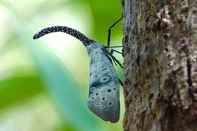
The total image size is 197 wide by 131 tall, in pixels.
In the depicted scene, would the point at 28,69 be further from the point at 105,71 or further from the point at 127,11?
the point at 127,11

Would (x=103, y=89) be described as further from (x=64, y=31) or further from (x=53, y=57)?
(x=64, y=31)

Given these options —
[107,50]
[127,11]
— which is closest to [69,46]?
[107,50]

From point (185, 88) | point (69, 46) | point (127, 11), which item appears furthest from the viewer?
point (69, 46)

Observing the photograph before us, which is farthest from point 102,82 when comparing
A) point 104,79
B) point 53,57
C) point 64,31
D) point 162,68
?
point 162,68

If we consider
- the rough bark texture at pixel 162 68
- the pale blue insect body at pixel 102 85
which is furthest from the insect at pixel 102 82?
the rough bark texture at pixel 162 68

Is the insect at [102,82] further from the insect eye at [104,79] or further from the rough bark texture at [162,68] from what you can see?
the rough bark texture at [162,68]

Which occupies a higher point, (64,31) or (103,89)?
(64,31)

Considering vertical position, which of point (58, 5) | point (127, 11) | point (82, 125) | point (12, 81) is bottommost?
point (82, 125)
